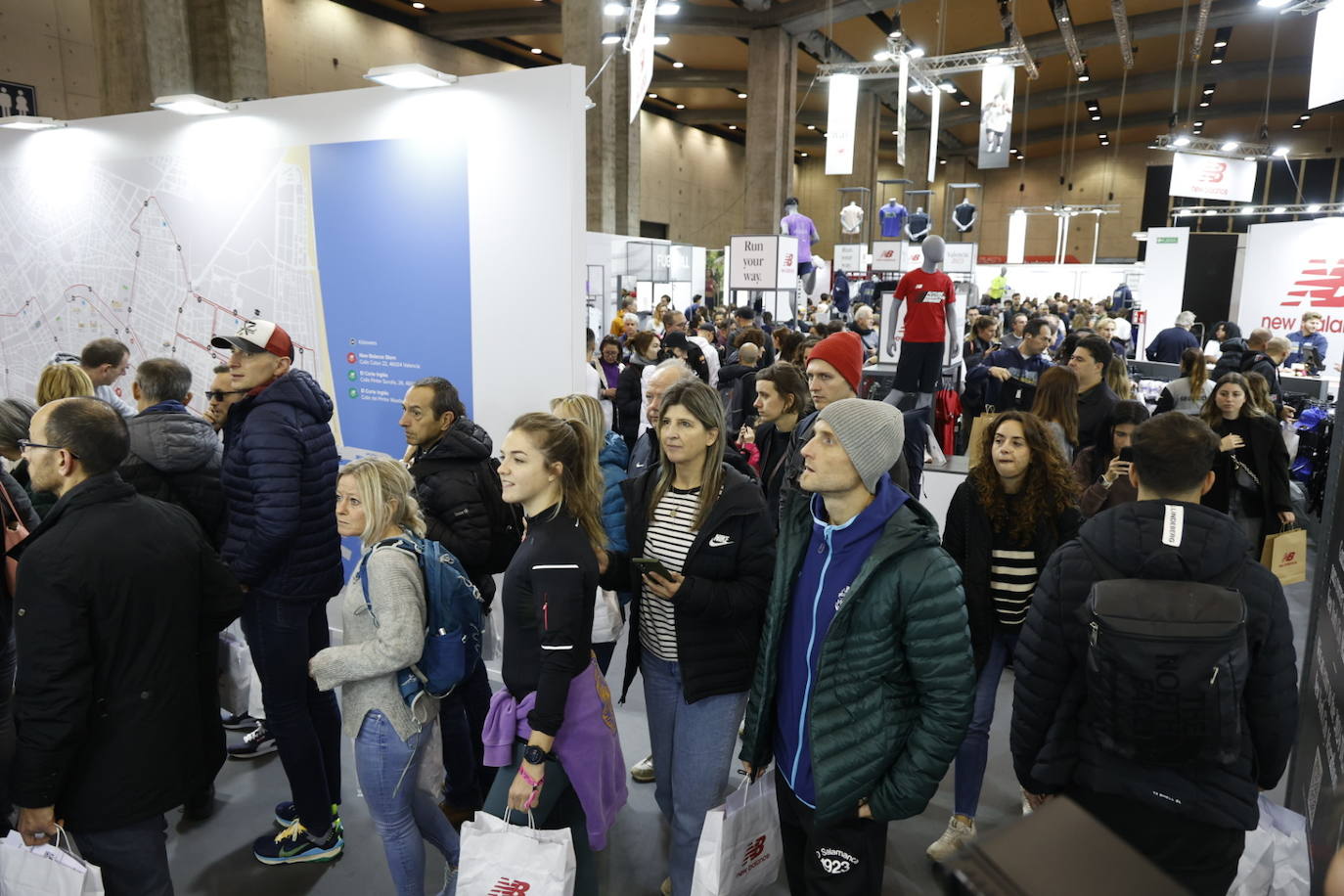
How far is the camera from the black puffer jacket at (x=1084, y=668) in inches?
70.4

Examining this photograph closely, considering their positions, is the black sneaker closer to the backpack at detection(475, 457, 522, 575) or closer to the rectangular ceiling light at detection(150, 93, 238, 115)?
the backpack at detection(475, 457, 522, 575)

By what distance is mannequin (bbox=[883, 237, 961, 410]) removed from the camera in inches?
247

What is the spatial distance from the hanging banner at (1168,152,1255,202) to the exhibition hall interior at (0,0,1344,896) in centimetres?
1091

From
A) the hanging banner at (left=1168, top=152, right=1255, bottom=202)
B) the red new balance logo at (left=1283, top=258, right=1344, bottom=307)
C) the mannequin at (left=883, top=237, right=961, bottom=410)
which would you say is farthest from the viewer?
the hanging banner at (left=1168, top=152, right=1255, bottom=202)

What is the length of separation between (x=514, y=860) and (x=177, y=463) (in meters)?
1.80

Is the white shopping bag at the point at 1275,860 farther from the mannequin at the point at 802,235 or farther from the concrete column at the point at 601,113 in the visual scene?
the mannequin at the point at 802,235

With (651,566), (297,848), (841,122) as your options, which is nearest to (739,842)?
(651,566)

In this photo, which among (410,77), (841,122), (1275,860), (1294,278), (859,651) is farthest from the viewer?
(841,122)

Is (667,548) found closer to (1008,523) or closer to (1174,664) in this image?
(1008,523)

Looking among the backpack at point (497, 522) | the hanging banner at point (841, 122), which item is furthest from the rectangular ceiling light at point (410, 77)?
the hanging banner at point (841, 122)

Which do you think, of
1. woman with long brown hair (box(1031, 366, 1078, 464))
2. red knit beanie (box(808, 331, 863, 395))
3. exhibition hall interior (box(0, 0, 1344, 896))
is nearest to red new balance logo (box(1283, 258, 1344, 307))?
exhibition hall interior (box(0, 0, 1344, 896))

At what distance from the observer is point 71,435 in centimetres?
205

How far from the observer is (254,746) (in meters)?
3.59

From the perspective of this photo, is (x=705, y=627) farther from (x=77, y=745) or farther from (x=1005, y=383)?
(x=1005, y=383)
